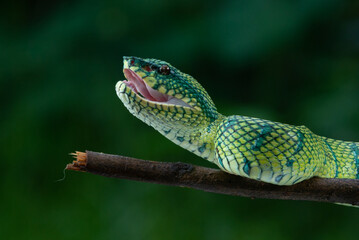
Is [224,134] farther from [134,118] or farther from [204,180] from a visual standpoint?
[134,118]

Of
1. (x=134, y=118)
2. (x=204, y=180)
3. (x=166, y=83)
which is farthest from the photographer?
(x=134, y=118)

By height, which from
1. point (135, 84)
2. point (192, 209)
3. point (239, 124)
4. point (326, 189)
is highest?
point (135, 84)

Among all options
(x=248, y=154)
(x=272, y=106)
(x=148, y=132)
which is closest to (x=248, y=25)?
(x=272, y=106)

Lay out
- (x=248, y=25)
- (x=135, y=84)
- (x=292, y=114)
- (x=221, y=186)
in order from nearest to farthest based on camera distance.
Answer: (x=221, y=186) < (x=135, y=84) < (x=248, y=25) < (x=292, y=114)

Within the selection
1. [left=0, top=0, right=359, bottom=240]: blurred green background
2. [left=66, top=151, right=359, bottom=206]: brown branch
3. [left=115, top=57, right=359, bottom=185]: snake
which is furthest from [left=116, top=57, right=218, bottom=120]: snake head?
[left=0, top=0, right=359, bottom=240]: blurred green background

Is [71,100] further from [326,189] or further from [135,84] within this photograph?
[326,189]

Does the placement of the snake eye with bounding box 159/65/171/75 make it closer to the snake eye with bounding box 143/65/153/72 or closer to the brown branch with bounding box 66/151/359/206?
the snake eye with bounding box 143/65/153/72

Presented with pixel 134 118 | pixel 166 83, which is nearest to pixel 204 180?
pixel 166 83
